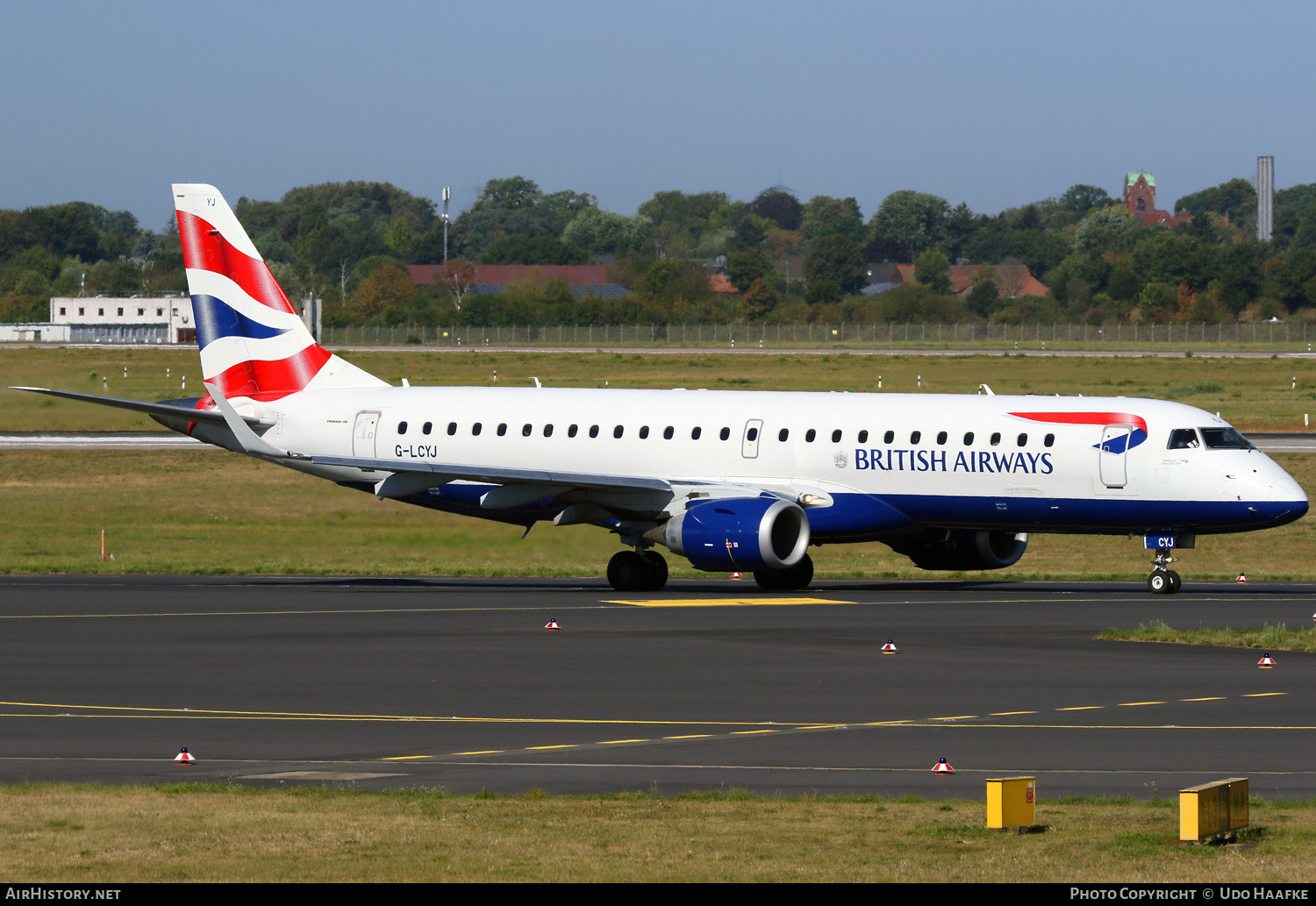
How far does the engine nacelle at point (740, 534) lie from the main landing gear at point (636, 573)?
5.36 feet

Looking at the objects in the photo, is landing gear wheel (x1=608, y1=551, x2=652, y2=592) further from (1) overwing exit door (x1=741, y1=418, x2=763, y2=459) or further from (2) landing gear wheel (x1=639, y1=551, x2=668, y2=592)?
(1) overwing exit door (x1=741, y1=418, x2=763, y2=459)

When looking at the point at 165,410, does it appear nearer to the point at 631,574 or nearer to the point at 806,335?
the point at 631,574

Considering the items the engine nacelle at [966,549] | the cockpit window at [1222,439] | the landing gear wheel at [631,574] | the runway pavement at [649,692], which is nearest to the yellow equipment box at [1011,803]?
the runway pavement at [649,692]

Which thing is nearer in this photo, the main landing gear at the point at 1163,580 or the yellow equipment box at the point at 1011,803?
the yellow equipment box at the point at 1011,803

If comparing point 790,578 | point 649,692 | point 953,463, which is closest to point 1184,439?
point 953,463

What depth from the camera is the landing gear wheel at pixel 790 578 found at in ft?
131

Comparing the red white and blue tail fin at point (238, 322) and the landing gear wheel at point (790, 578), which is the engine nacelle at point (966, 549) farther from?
the red white and blue tail fin at point (238, 322)

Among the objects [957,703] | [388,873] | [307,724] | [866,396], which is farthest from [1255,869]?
[866,396]

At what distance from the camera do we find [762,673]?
85.4 ft

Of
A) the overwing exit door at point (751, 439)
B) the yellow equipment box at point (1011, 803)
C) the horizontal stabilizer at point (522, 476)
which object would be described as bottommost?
the yellow equipment box at point (1011, 803)

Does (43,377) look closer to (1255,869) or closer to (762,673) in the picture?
(762,673)

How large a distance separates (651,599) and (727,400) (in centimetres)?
544

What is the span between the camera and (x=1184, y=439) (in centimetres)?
3688

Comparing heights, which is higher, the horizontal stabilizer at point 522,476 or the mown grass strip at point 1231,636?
the horizontal stabilizer at point 522,476
